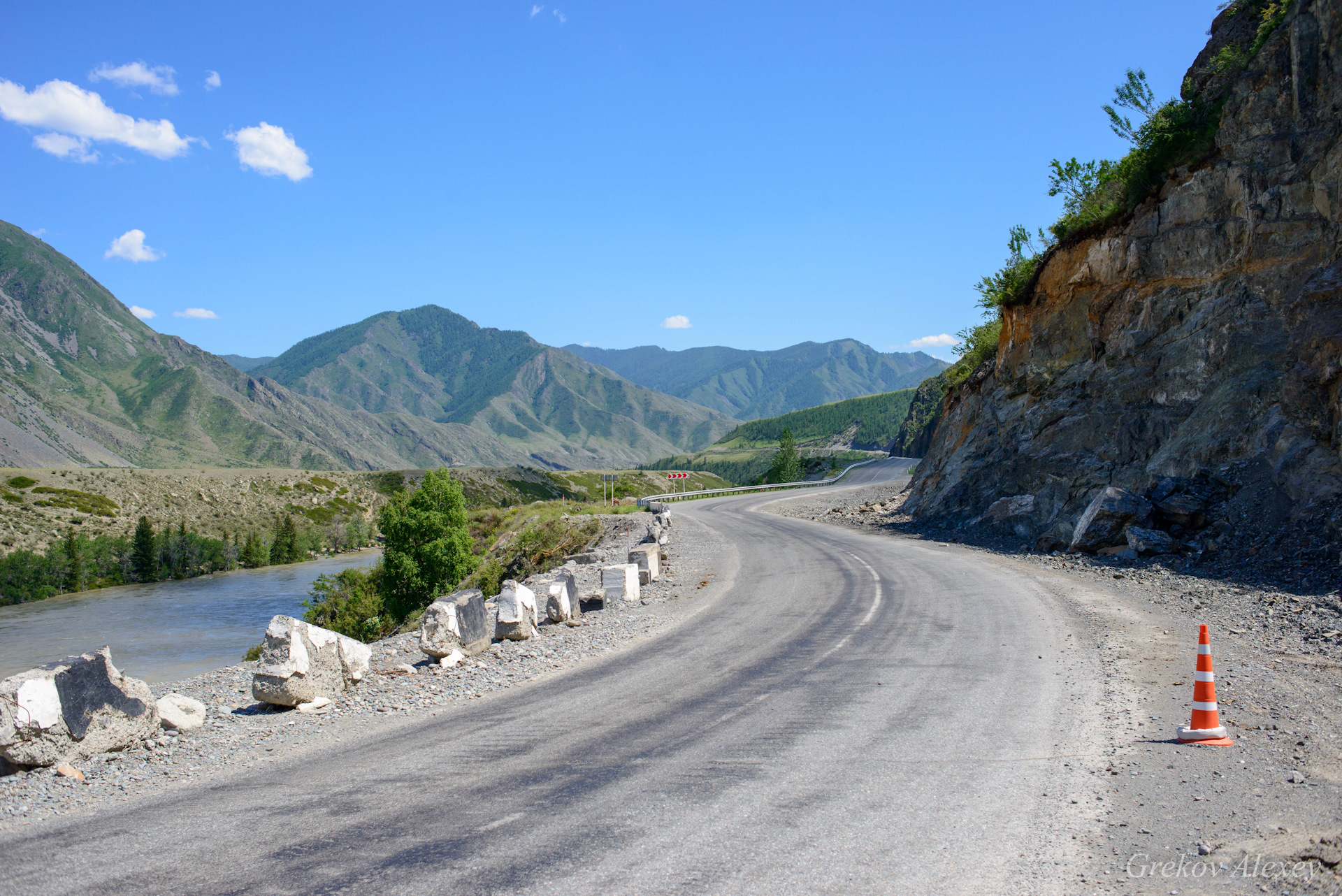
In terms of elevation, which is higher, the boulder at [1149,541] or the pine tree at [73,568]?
the boulder at [1149,541]

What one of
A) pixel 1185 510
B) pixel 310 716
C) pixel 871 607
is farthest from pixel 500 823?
pixel 1185 510

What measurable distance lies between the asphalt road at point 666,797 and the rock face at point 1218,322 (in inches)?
430

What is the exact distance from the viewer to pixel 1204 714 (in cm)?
671

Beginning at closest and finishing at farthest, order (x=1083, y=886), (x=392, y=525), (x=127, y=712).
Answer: (x=1083, y=886)
(x=127, y=712)
(x=392, y=525)

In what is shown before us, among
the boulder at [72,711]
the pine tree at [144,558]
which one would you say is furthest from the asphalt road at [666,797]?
the pine tree at [144,558]

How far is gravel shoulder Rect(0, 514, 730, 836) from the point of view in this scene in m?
6.49

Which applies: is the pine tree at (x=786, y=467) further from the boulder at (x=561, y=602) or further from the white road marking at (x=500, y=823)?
the white road marking at (x=500, y=823)

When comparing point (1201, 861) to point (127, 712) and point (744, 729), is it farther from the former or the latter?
point (127, 712)

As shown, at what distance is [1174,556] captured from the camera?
1673cm

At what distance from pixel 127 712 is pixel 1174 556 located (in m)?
19.2

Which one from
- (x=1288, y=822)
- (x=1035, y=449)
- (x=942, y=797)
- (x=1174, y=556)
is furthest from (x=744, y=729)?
(x=1035, y=449)

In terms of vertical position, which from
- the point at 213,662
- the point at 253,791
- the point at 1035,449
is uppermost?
the point at 1035,449

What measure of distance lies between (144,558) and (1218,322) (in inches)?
3143

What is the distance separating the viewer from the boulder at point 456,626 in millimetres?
10789
